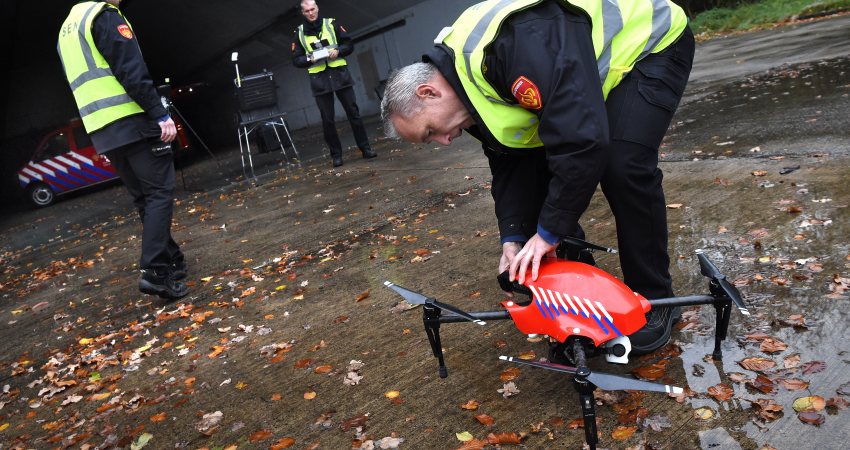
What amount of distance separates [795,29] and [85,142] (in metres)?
13.4

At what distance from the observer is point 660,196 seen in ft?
7.00

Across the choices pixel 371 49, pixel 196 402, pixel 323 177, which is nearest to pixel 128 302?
pixel 196 402

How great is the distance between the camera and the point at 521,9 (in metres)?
1.81

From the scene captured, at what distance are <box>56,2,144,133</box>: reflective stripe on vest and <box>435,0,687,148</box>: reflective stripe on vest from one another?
2719mm

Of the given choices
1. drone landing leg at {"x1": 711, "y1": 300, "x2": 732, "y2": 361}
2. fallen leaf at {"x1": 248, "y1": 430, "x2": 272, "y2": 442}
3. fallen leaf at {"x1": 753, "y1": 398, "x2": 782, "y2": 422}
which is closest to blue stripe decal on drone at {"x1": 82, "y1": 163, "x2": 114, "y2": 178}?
fallen leaf at {"x1": 248, "y1": 430, "x2": 272, "y2": 442}


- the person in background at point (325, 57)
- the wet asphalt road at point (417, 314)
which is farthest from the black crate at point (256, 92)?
the wet asphalt road at point (417, 314)

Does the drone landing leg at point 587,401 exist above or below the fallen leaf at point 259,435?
above

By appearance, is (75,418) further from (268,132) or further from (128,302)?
(268,132)

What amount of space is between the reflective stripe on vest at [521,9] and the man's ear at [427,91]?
0.09 meters

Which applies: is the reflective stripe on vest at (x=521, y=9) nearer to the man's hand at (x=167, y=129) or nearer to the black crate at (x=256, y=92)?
the man's hand at (x=167, y=129)

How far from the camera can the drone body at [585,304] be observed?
1.89 meters

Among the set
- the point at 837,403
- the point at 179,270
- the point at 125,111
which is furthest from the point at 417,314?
the point at 125,111

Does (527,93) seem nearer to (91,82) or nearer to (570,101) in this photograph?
(570,101)

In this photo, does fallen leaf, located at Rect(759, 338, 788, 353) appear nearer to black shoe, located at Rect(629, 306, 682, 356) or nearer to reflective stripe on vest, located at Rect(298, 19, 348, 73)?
black shoe, located at Rect(629, 306, 682, 356)
